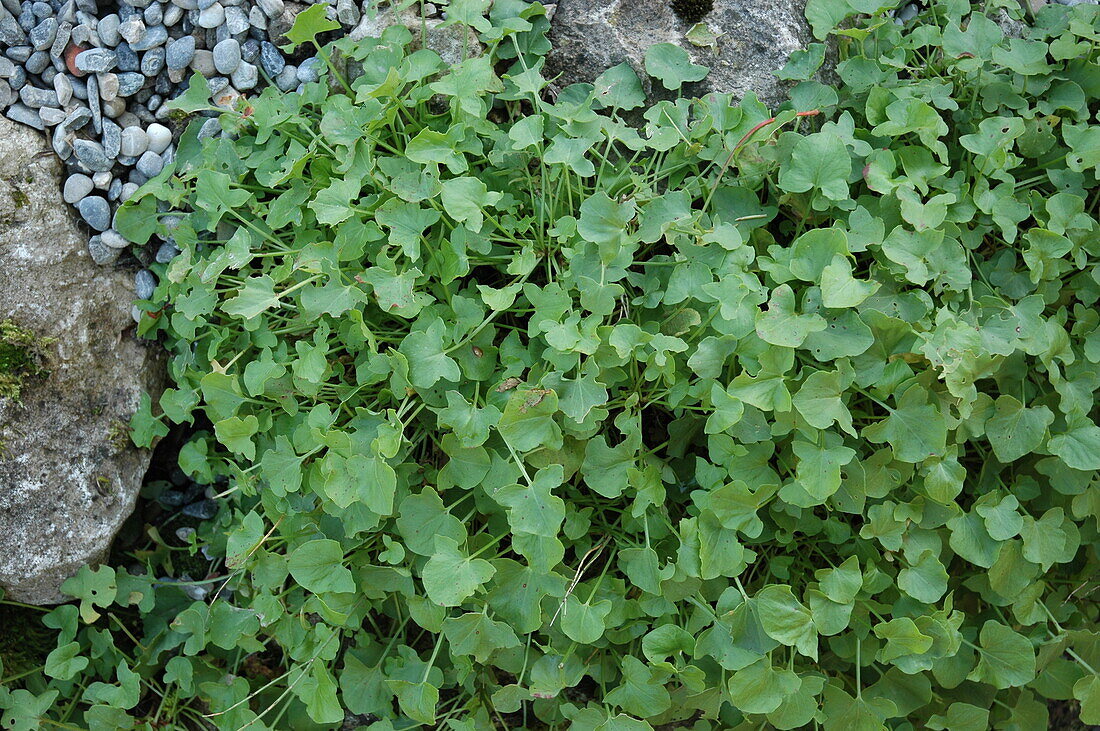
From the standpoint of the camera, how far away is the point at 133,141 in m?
1.98

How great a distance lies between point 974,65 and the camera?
180 cm

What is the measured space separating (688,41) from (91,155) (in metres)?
1.39

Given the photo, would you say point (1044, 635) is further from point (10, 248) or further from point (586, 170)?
point (10, 248)

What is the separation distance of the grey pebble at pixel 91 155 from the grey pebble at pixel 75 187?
3cm

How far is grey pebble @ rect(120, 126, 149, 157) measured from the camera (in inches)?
78.0

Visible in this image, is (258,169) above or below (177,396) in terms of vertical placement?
above

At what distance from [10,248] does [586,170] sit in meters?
1.29

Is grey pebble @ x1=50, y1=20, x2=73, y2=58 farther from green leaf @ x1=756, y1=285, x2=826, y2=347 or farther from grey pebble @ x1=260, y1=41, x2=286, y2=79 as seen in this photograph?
green leaf @ x1=756, y1=285, x2=826, y2=347

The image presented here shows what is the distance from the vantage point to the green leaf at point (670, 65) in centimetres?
184

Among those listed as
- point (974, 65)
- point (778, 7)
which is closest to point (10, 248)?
point (778, 7)

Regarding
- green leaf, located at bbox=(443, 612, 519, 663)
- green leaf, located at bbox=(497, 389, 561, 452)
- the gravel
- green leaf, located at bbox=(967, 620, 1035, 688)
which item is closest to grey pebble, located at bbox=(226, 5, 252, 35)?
the gravel

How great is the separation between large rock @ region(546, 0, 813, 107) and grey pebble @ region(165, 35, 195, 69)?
828 millimetres

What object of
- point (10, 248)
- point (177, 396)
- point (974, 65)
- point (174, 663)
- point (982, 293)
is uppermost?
point (974, 65)

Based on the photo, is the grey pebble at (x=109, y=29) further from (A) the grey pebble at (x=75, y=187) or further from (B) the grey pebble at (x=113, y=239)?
(B) the grey pebble at (x=113, y=239)
